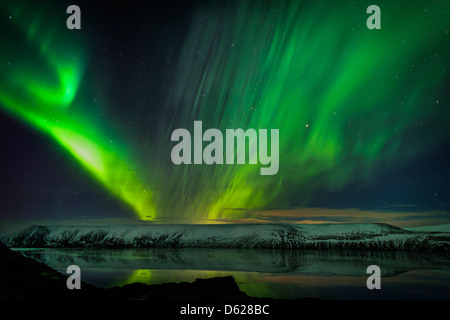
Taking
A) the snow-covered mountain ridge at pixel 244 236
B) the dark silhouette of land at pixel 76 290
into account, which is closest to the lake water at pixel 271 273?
the dark silhouette of land at pixel 76 290

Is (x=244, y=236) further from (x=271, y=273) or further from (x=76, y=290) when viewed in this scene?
(x=76, y=290)

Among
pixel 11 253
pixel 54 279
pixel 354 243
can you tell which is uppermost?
pixel 354 243

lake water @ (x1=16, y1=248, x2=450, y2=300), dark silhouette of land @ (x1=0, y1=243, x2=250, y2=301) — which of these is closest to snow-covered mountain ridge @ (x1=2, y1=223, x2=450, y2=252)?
lake water @ (x1=16, y1=248, x2=450, y2=300)

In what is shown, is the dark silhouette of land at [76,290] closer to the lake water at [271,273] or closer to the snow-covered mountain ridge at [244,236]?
the lake water at [271,273]

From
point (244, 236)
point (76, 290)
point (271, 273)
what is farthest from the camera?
point (244, 236)

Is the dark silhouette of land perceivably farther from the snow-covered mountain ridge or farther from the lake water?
the snow-covered mountain ridge

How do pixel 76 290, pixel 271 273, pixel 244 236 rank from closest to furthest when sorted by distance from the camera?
pixel 76 290 < pixel 271 273 < pixel 244 236

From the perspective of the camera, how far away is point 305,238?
140125mm

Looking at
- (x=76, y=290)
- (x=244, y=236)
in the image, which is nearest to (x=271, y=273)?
(x=76, y=290)
